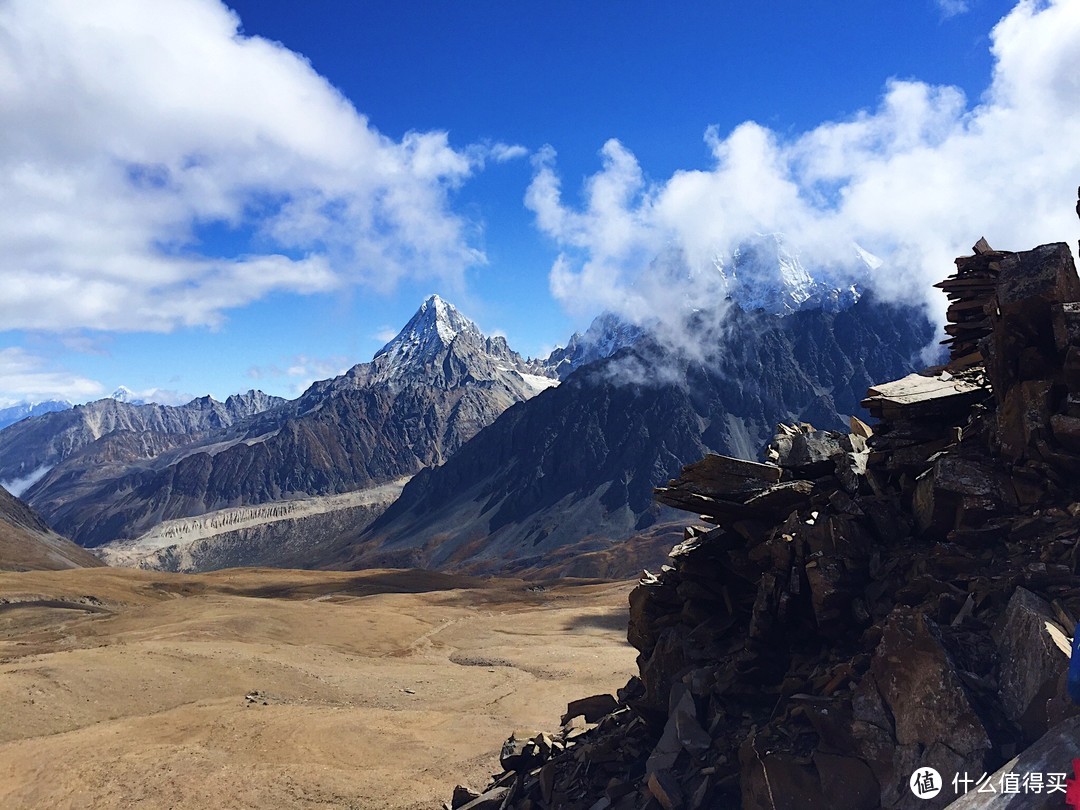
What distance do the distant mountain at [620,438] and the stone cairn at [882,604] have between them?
416 feet

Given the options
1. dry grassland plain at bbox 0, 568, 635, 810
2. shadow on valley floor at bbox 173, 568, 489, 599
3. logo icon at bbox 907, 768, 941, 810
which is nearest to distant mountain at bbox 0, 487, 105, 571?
shadow on valley floor at bbox 173, 568, 489, 599

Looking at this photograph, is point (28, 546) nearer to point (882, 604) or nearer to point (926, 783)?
point (882, 604)

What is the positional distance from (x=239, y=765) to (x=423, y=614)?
37.0 meters

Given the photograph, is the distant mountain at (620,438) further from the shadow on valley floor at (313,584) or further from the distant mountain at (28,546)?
the distant mountain at (28,546)

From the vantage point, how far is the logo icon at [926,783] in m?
8.84

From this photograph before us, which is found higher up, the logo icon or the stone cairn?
the stone cairn

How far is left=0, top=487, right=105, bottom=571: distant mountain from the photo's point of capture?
94312mm

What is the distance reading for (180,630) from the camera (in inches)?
1540

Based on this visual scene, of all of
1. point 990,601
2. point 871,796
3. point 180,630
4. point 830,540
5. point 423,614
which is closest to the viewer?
point 871,796

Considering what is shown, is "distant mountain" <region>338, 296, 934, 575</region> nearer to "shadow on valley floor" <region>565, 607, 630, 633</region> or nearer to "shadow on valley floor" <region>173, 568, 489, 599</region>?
"shadow on valley floor" <region>173, 568, 489, 599</region>

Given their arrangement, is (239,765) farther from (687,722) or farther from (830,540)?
(830,540)

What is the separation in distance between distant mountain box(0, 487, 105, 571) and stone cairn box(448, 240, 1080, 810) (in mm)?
99245

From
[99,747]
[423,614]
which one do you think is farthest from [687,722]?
[423,614]

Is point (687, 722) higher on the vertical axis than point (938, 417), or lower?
lower
